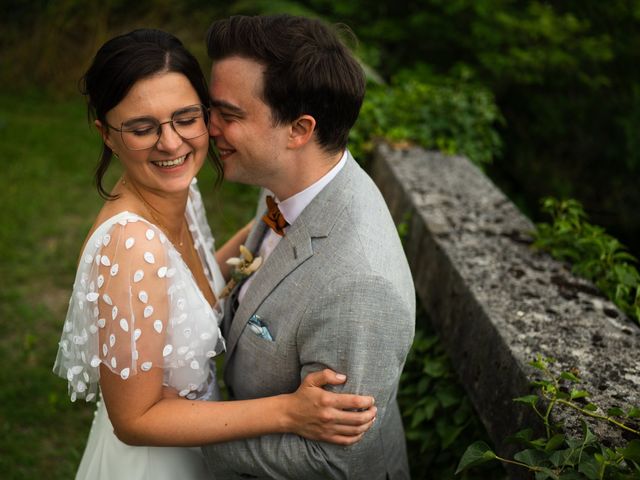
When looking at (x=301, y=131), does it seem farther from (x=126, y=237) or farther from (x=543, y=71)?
(x=543, y=71)

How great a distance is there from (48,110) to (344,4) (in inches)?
175

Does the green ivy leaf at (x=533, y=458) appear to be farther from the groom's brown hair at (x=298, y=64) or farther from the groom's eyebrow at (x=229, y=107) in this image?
the groom's eyebrow at (x=229, y=107)

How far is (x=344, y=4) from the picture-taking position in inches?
322

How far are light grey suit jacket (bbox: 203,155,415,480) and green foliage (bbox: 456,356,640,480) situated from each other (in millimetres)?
436

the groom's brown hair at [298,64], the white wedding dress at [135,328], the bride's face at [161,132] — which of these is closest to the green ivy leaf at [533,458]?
the white wedding dress at [135,328]

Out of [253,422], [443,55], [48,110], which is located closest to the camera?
[253,422]

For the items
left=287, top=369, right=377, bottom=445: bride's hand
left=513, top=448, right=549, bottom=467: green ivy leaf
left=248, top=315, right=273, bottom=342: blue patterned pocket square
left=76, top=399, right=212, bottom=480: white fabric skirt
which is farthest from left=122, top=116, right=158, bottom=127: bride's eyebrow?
left=513, top=448, right=549, bottom=467: green ivy leaf

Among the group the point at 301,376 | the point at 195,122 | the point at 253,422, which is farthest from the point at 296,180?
Result: the point at 253,422

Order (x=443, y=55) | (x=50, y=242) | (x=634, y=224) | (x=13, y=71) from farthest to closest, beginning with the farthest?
(x=13, y=71)
(x=443, y=55)
(x=634, y=224)
(x=50, y=242)

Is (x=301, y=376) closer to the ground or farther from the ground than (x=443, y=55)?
closer to the ground

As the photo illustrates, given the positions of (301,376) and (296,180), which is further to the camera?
(296,180)

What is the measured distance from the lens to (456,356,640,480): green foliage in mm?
1663

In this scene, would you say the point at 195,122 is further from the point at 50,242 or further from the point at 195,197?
the point at 50,242

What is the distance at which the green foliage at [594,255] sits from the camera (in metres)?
Result: 2.68
